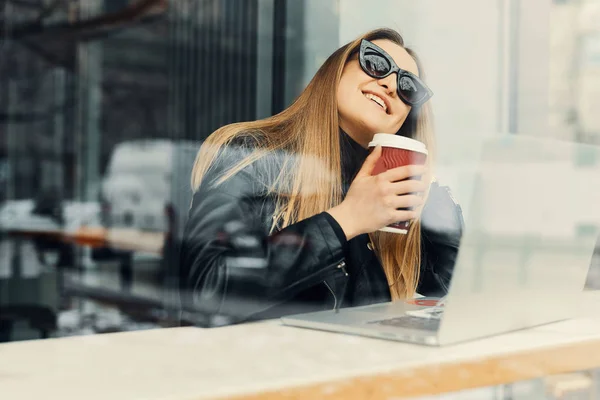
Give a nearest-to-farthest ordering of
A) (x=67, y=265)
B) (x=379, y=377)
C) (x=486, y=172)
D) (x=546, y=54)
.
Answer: (x=379, y=377), (x=486, y=172), (x=67, y=265), (x=546, y=54)

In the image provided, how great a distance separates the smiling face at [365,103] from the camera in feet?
5.06

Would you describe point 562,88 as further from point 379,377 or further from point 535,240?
point 379,377

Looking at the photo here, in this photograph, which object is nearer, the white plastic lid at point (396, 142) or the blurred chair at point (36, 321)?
the white plastic lid at point (396, 142)

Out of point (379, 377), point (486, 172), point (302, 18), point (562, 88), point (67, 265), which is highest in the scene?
point (302, 18)

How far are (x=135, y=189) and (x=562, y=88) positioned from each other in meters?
1.33

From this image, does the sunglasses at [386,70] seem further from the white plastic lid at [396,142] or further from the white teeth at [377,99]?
the white plastic lid at [396,142]

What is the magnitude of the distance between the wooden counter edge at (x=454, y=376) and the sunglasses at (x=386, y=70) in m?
0.91

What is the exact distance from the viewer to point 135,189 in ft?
5.80

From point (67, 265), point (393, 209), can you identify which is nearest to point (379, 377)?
point (393, 209)

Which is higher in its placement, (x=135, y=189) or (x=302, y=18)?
(x=302, y=18)

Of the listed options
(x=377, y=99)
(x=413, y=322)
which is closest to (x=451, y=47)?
(x=377, y=99)

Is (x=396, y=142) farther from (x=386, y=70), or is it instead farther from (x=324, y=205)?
(x=386, y=70)

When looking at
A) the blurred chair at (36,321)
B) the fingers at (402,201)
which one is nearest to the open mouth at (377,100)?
the fingers at (402,201)

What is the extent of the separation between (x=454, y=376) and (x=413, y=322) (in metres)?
0.22
